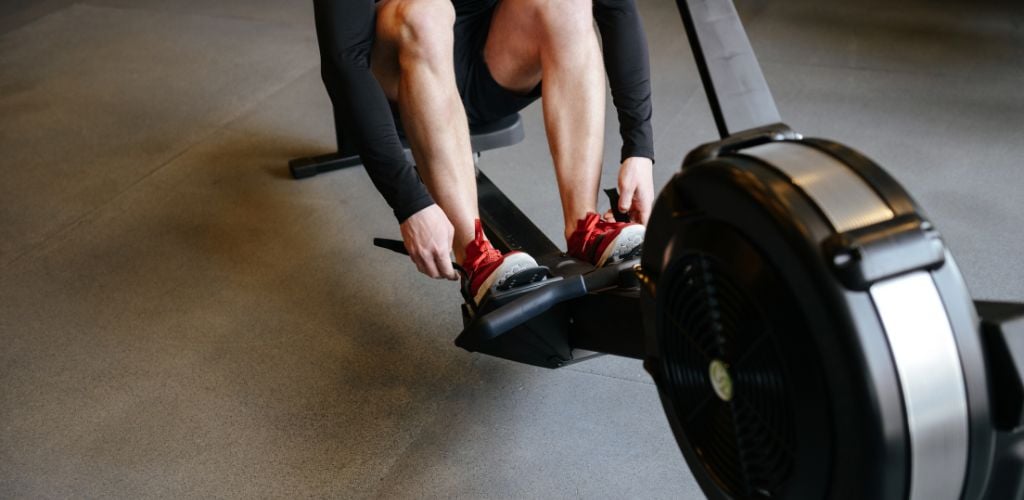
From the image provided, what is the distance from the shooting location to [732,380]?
1031 millimetres

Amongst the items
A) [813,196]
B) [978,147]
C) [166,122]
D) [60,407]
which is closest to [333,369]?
[60,407]

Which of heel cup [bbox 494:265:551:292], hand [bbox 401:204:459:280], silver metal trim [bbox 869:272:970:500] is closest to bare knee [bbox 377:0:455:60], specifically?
hand [bbox 401:204:459:280]

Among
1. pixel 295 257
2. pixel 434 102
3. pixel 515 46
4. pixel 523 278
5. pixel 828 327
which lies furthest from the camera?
pixel 295 257

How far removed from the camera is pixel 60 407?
1.75 metres

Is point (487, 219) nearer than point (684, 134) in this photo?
Yes

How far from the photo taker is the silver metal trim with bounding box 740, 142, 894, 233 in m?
0.93

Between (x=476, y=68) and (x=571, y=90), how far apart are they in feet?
0.76

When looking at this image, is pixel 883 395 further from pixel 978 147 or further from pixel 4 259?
pixel 4 259

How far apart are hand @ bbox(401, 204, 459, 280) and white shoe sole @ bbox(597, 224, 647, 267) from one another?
0.23m

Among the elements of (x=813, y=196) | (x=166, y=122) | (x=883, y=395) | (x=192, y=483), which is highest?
(x=813, y=196)

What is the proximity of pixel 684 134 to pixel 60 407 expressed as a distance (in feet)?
5.00

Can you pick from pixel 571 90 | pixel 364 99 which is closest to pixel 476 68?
pixel 571 90

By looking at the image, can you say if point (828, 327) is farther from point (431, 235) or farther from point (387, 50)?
point (387, 50)

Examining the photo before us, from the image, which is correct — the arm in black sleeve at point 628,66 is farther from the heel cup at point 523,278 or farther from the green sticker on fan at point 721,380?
the green sticker on fan at point 721,380
